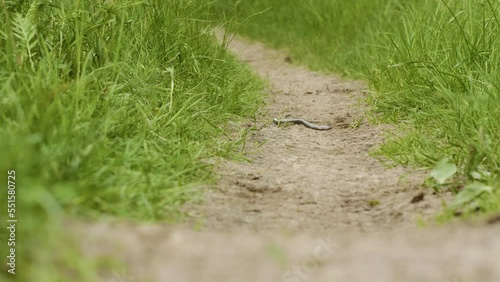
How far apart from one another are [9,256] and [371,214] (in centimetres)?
124

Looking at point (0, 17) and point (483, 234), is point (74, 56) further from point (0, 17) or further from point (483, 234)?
point (483, 234)

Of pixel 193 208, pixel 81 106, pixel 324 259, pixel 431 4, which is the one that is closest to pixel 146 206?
pixel 193 208

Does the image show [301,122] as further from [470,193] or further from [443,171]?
[470,193]

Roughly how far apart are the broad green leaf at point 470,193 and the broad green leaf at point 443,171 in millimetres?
229

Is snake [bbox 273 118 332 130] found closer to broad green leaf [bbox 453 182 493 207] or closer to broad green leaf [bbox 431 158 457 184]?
broad green leaf [bbox 431 158 457 184]

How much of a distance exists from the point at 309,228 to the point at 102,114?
890mm

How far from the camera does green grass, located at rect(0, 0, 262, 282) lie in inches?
66.1

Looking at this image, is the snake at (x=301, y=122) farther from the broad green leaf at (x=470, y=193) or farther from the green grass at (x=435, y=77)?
the broad green leaf at (x=470, y=193)

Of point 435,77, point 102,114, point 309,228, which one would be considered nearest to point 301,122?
point 435,77

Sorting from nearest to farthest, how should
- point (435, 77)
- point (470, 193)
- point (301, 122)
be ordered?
point (470, 193) < point (435, 77) < point (301, 122)

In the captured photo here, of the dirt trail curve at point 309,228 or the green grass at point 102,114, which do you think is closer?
the dirt trail curve at point 309,228

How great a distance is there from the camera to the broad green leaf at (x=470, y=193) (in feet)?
6.89

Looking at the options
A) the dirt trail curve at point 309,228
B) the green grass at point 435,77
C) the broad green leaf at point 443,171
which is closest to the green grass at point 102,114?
the dirt trail curve at point 309,228

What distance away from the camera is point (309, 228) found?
214cm
